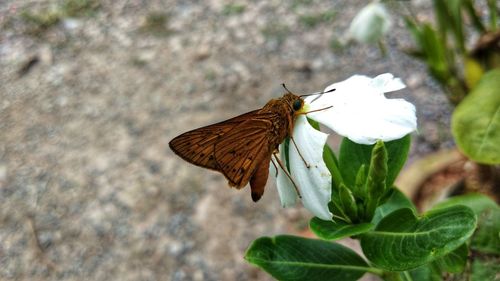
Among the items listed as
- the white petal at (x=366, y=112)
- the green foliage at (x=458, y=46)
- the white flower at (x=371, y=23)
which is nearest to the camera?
the white petal at (x=366, y=112)

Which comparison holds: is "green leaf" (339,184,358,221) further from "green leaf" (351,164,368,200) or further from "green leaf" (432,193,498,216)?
"green leaf" (432,193,498,216)

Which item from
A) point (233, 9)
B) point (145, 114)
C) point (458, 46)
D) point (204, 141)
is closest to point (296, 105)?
point (204, 141)


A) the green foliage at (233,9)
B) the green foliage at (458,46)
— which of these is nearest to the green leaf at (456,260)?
the green foliage at (458,46)

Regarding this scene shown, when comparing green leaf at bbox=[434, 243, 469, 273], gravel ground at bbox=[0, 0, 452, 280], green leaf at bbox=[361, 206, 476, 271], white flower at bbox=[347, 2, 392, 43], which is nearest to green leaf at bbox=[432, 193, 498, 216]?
green leaf at bbox=[434, 243, 469, 273]

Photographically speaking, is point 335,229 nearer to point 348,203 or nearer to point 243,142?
point 348,203

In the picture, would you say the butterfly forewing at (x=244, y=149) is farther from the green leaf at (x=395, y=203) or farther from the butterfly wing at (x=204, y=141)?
the green leaf at (x=395, y=203)

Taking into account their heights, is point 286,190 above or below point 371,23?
above

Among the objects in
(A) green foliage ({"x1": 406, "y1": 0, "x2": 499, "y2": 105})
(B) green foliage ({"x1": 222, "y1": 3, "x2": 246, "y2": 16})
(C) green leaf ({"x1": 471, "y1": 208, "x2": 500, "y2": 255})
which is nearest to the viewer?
(C) green leaf ({"x1": 471, "y1": 208, "x2": 500, "y2": 255})
